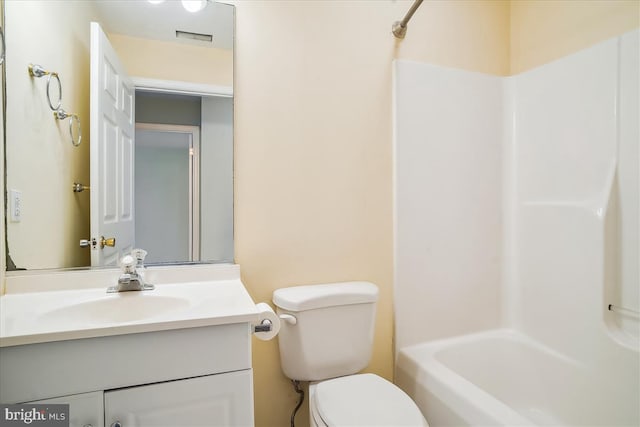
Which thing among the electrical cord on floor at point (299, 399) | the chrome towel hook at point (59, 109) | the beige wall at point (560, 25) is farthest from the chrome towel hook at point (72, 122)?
the beige wall at point (560, 25)

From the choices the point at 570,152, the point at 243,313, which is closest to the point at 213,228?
the point at 243,313

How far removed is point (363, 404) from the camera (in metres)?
1.19

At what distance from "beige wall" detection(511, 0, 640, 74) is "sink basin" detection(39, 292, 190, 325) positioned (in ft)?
6.54

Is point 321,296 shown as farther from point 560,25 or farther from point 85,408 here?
point 560,25

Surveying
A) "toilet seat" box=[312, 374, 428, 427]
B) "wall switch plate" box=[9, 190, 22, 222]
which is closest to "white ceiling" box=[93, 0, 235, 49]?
"wall switch plate" box=[9, 190, 22, 222]

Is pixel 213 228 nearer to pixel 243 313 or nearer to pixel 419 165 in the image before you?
pixel 243 313

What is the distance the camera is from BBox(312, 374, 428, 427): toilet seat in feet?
3.62

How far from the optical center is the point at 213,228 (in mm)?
1385

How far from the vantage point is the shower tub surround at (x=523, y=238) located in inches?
54.3

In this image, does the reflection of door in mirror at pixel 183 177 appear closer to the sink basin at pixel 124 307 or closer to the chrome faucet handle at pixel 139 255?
the chrome faucet handle at pixel 139 255

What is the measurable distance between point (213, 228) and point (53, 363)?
680mm

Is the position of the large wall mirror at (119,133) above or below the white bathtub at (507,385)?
above

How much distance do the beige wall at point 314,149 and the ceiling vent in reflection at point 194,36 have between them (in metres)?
0.12

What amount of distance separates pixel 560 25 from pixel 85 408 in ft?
7.70
